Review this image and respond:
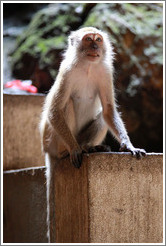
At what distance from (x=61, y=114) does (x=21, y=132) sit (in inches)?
102

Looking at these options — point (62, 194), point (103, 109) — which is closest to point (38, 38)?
point (103, 109)

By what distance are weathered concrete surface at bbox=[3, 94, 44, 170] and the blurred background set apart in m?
Answer: 2.76

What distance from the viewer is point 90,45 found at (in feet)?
14.7

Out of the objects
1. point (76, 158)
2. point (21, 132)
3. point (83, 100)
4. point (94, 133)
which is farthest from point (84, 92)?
point (21, 132)

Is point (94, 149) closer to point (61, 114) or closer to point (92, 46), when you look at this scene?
point (61, 114)

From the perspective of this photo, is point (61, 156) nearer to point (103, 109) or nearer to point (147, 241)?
point (103, 109)

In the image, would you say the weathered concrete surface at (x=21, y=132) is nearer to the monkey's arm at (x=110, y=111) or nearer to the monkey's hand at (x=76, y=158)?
the monkey's arm at (x=110, y=111)

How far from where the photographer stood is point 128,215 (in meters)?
3.86

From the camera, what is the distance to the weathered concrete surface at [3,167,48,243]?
18.7 ft

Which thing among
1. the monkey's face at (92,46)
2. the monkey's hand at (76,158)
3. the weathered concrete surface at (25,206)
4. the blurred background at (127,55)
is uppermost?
the blurred background at (127,55)

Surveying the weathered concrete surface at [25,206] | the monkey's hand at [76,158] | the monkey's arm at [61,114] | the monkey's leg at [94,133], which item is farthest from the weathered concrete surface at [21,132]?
the monkey's hand at [76,158]

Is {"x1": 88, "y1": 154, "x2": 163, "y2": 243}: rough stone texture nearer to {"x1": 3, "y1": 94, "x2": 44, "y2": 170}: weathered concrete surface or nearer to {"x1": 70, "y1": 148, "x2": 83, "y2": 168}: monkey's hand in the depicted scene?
{"x1": 70, "y1": 148, "x2": 83, "y2": 168}: monkey's hand

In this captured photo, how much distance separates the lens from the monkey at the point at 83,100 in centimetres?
440

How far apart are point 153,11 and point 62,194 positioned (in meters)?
7.39
